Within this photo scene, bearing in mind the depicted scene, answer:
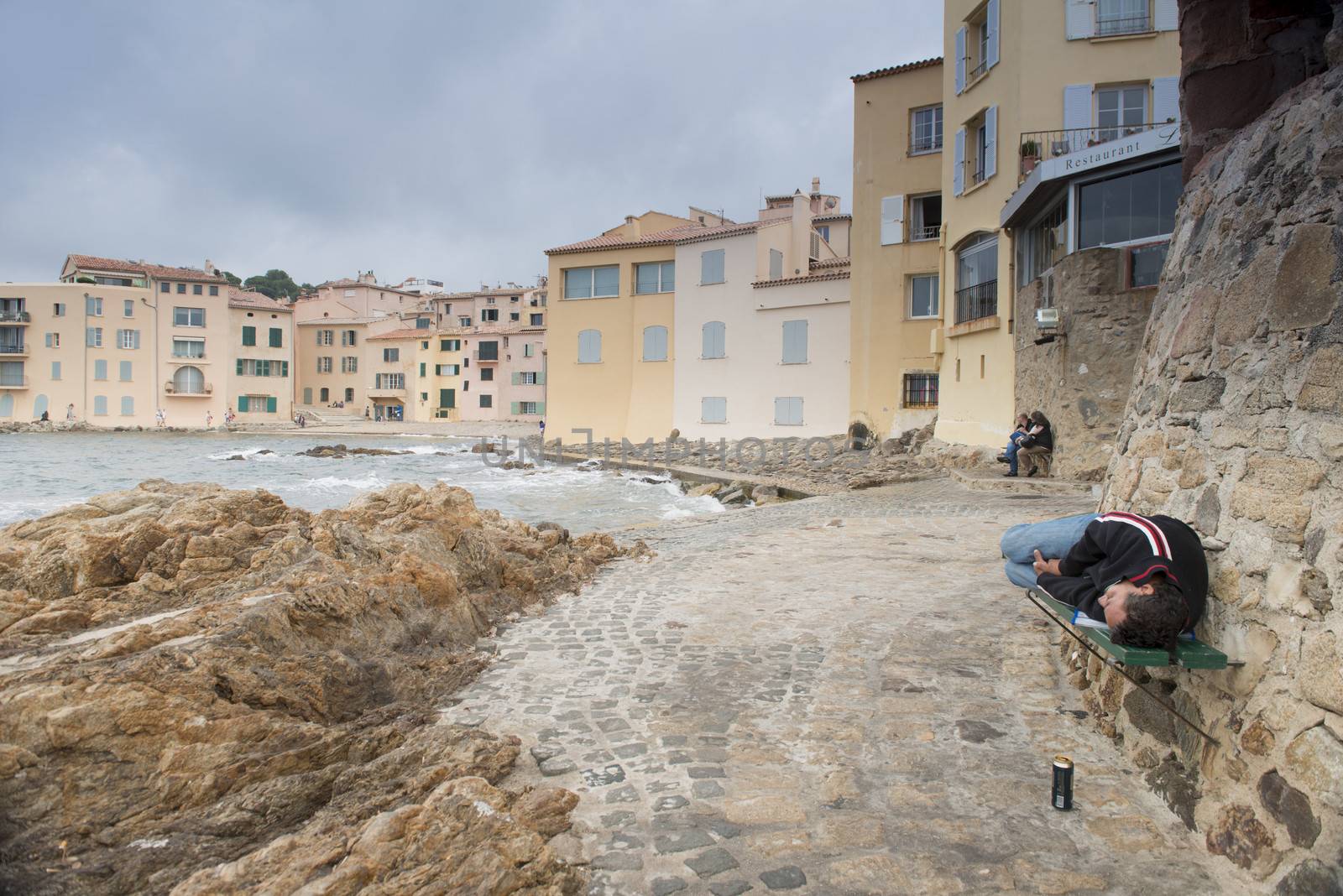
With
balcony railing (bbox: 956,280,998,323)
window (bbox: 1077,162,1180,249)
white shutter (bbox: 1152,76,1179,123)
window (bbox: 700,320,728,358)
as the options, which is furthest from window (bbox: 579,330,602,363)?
window (bbox: 1077,162,1180,249)

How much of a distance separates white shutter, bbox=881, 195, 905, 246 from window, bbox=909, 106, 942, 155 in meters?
1.46

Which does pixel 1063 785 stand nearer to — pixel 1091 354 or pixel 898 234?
pixel 1091 354

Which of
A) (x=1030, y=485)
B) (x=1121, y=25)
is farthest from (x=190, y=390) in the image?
(x=1030, y=485)

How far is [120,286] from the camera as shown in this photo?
58906mm

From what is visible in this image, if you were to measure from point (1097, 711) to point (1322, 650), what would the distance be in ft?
5.48

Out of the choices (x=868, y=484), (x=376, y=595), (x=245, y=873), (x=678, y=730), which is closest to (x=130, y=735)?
(x=245, y=873)

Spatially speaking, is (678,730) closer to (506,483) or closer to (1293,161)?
(1293,161)

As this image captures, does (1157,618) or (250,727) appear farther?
(250,727)

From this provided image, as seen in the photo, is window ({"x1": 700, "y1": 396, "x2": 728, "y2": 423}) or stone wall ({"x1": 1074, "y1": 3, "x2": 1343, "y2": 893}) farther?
window ({"x1": 700, "y1": 396, "x2": 728, "y2": 423})

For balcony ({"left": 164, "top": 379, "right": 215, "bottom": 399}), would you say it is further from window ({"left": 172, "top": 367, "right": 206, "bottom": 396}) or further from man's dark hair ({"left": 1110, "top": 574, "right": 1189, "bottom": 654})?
man's dark hair ({"left": 1110, "top": 574, "right": 1189, "bottom": 654})

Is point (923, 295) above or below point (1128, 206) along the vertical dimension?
above

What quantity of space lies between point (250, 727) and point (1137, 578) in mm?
3675

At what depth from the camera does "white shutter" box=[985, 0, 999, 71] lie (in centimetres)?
1950

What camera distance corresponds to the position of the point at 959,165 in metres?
21.3
